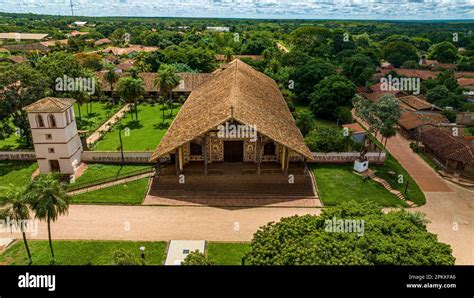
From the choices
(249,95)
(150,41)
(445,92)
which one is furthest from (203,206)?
(150,41)

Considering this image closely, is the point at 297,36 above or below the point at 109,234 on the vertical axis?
above

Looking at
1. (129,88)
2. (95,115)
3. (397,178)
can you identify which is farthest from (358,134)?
(95,115)

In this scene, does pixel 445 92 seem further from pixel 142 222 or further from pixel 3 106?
pixel 3 106

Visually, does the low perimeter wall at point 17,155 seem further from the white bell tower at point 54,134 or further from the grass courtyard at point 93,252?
the grass courtyard at point 93,252

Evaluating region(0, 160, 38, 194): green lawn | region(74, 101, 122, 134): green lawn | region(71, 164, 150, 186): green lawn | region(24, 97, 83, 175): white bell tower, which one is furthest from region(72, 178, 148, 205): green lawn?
region(74, 101, 122, 134): green lawn

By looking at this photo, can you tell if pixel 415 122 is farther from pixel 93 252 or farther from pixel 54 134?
pixel 54 134

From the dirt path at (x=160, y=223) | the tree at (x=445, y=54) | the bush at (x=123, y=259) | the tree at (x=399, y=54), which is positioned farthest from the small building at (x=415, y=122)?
the tree at (x=445, y=54)
